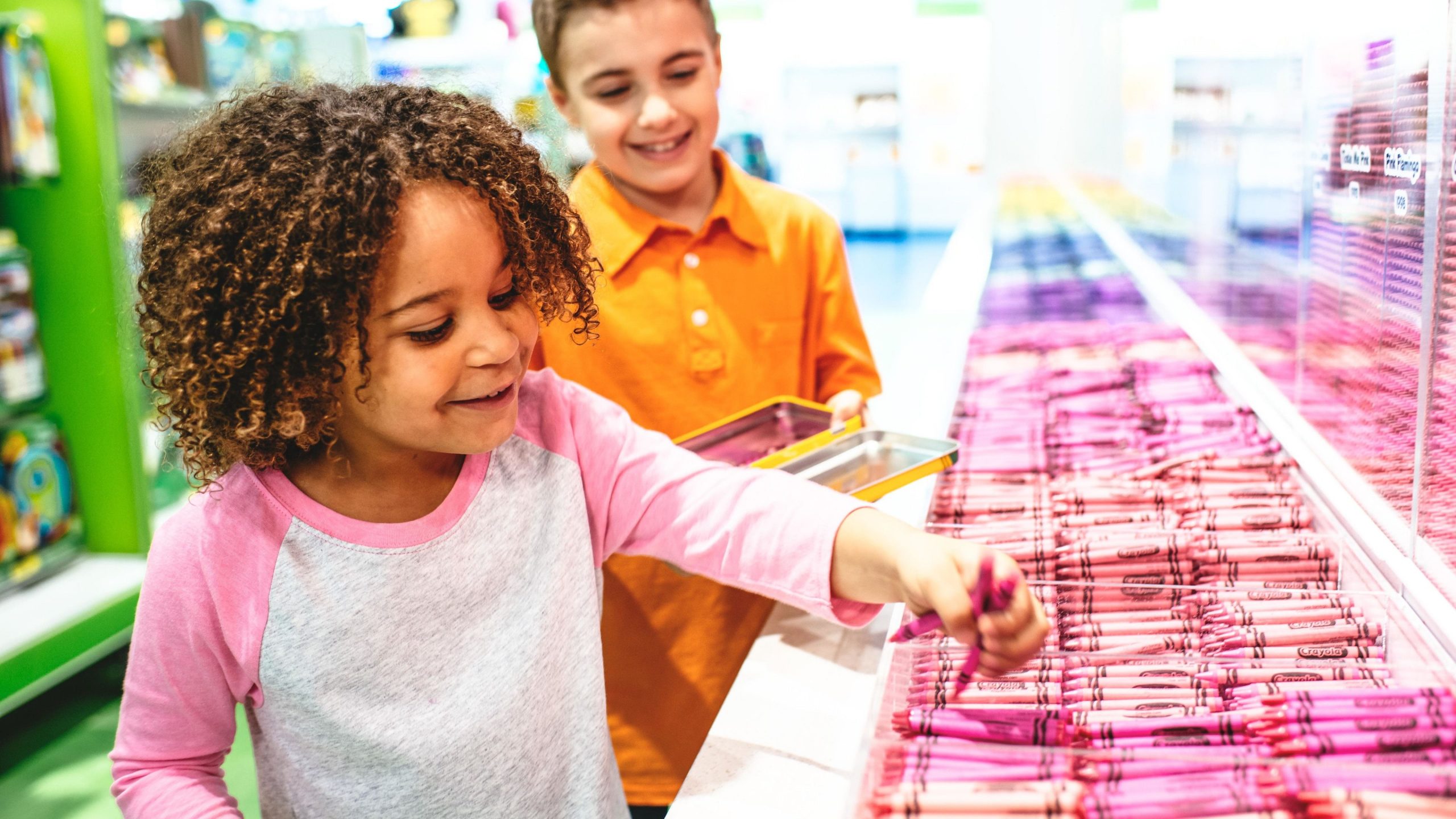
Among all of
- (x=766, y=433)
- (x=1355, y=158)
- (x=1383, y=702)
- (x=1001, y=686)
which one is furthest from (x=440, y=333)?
(x=1355, y=158)

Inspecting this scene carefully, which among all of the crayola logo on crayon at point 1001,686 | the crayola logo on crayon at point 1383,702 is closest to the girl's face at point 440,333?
the crayola logo on crayon at point 1001,686

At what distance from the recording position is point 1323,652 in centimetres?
113

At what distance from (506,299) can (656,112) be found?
2.24 ft

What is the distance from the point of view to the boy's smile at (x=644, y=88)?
1.60 metres

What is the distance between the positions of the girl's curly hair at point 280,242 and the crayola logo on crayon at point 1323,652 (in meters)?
0.86

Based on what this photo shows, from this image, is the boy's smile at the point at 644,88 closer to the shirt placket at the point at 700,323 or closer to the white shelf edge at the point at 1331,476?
the shirt placket at the point at 700,323

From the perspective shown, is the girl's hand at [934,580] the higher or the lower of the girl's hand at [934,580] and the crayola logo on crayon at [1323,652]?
the higher

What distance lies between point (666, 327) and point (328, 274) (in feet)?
2.95

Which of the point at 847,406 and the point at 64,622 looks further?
the point at 64,622

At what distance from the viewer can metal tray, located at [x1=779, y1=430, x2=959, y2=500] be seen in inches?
55.1

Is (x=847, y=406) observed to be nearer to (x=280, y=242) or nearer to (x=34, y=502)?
(x=280, y=242)

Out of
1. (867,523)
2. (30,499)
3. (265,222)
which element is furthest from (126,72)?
(867,523)

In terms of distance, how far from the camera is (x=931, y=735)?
3.35ft

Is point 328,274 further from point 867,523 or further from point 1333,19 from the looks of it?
point 1333,19
